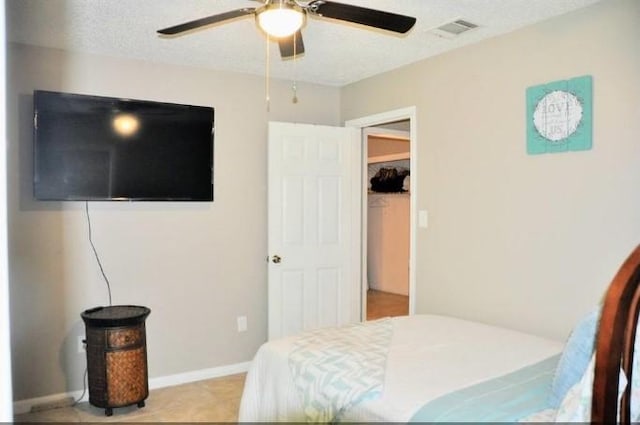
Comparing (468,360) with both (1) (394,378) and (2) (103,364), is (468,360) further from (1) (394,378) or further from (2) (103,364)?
(2) (103,364)

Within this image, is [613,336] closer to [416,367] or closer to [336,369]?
[416,367]

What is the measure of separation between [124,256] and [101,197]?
46cm

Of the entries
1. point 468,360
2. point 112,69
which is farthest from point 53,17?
point 468,360

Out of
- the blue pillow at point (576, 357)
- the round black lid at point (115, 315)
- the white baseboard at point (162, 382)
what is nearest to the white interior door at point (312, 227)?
the white baseboard at point (162, 382)

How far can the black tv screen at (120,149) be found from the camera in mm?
3236

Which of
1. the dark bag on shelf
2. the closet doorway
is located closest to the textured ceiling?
the closet doorway

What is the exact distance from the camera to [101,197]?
3.41 meters

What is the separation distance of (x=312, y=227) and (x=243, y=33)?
163 centimetres

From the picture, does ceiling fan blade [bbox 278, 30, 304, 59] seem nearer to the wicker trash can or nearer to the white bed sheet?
the white bed sheet

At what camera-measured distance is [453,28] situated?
9.80 ft

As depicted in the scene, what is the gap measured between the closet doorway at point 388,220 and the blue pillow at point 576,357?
5.09 metres

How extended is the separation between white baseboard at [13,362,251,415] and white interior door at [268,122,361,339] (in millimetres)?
443

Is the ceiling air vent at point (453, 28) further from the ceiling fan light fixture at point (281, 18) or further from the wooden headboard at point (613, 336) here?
the wooden headboard at point (613, 336)

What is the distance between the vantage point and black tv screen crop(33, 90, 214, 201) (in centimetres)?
324
